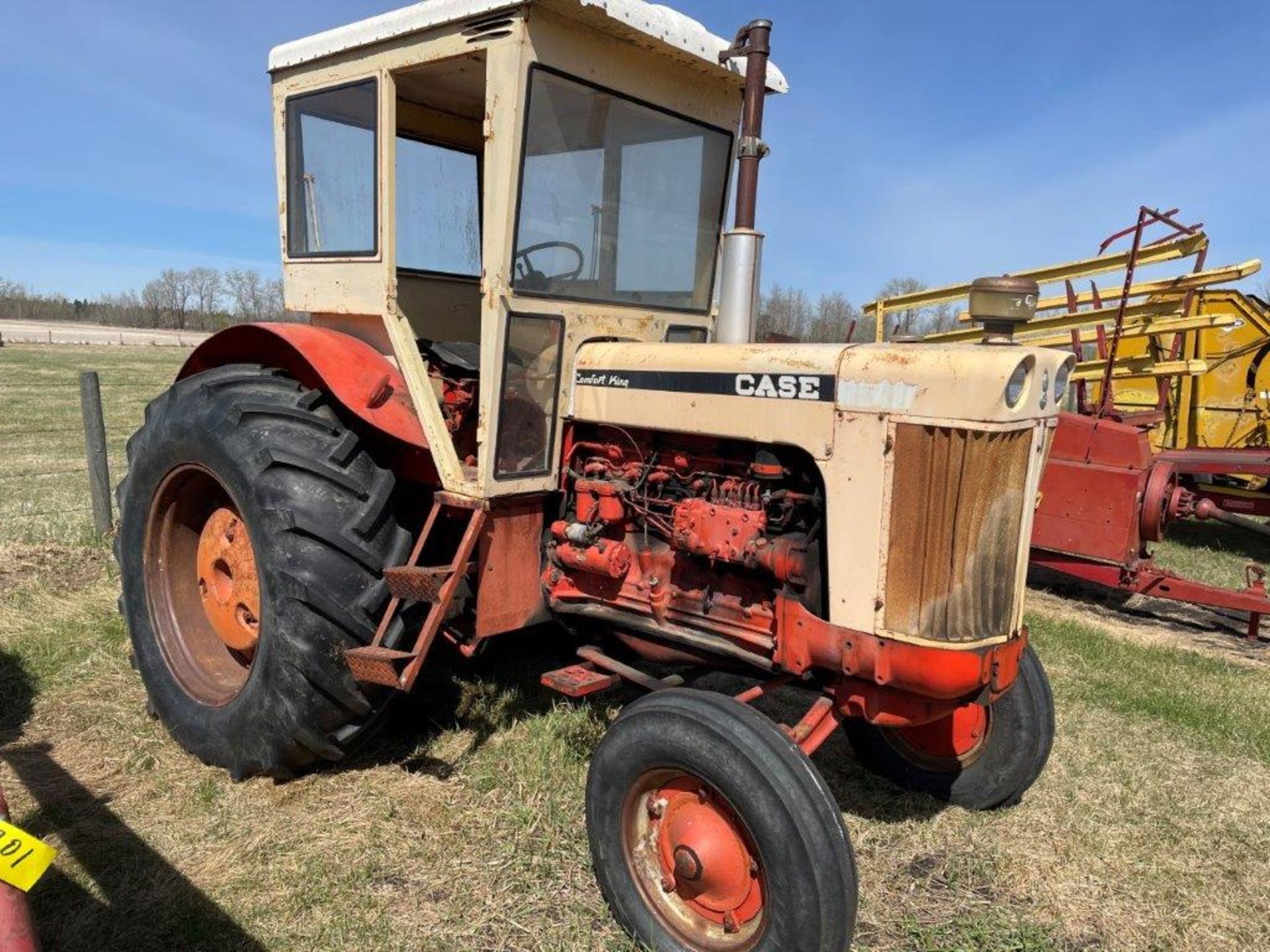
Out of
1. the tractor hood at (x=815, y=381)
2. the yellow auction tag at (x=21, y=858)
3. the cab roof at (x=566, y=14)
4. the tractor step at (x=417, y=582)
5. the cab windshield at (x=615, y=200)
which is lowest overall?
the yellow auction tag at (x=21, y=858)

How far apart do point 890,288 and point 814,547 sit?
7467 millimetres

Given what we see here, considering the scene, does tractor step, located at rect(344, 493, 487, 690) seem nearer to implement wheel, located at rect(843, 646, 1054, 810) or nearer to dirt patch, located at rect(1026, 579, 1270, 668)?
implement wheel, located at rect(843, 646, 1054, 810)

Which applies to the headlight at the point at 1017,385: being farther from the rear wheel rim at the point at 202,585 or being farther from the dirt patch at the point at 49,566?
the dirt patch at the point at 49,566

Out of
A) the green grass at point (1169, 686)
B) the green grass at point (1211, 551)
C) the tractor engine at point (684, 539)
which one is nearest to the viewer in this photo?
the tractor engine at point (684, 539)

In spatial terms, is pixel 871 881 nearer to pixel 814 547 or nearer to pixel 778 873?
pixel 778 873

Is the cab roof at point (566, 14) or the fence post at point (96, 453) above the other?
the cab roof at point (566, 14)

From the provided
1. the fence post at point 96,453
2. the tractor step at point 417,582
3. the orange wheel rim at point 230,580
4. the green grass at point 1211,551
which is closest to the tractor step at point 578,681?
the tractor step at point 417,582

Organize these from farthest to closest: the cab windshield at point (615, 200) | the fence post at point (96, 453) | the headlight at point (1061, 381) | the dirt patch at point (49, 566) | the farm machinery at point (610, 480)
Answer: the fence post at point (96, 453)
the dirt patch at point (49, 566)
the cab windshield at point (615, 200)
the headlight at point (1061, 381)
the farm machinery at point (610, 480)

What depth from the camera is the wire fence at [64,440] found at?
225 inches

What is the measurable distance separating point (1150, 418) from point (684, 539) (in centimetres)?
452

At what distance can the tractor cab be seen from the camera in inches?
109

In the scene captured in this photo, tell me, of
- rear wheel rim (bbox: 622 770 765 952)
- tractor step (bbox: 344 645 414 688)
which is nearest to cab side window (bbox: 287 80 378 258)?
tractor step (bbox: 344 645 414 688)

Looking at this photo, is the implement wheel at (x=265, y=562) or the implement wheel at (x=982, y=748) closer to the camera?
the implement wheel at (x=265, y=562)

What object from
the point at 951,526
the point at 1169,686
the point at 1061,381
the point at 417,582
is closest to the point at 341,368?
the point at 417,582
